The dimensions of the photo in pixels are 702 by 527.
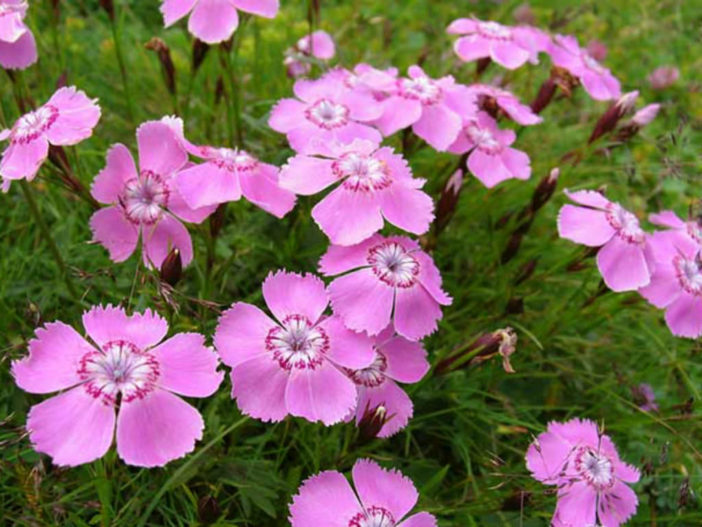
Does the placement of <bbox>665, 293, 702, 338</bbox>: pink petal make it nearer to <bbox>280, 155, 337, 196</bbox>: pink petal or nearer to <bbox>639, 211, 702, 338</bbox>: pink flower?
<bbox>639, 211, 702, 338</bbox>: pink flower

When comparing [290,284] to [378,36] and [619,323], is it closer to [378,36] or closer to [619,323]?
[619,323]

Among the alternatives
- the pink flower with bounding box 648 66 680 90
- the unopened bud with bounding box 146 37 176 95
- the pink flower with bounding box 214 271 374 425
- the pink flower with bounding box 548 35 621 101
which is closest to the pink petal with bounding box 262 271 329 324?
the pink flower with bounding box 214 271 374 425

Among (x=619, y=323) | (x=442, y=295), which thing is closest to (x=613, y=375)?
(x=619, y=323)

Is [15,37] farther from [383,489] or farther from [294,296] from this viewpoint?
[383,489]

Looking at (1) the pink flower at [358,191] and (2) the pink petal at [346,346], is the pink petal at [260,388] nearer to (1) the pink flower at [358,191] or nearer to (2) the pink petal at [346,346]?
(2) the pink petal at [346,346]

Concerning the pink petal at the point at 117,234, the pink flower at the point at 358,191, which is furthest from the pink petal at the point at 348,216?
the pink petal at the point at 117,234
